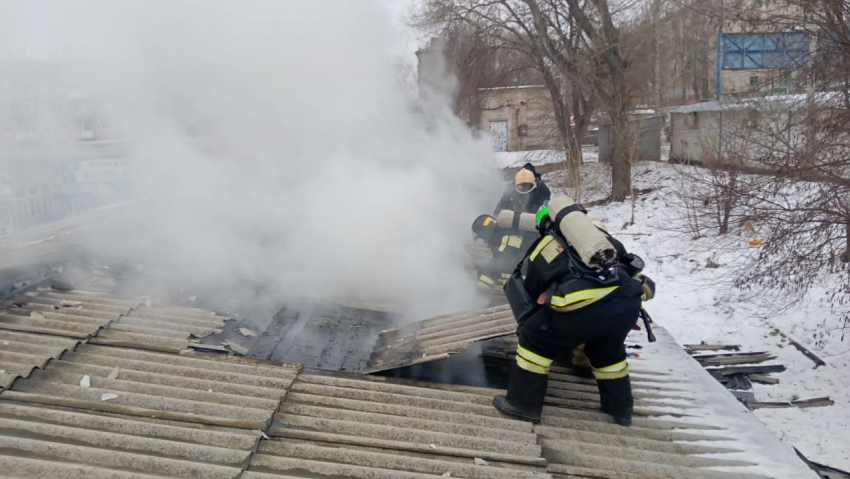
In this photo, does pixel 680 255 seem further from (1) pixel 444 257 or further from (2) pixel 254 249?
Result: (2) pixel 254 249

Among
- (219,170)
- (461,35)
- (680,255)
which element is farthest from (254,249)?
(461,35)

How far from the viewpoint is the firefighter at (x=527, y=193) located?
20.1 feet

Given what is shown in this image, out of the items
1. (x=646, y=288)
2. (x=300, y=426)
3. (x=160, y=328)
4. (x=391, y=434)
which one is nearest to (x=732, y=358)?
(x=646, y=288)

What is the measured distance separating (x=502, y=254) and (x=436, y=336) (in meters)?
1.86

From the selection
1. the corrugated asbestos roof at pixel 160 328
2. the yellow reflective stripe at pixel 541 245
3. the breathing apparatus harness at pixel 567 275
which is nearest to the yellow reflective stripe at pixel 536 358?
the breathing apparatus harness at pixel 567 275

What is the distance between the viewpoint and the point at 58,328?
354 cm

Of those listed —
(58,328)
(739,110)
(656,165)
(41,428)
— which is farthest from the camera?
(656,165)

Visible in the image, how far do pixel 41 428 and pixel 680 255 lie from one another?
38.1 feet

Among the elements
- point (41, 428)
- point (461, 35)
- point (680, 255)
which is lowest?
point (680, 255)

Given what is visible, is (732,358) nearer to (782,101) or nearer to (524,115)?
(782,101)

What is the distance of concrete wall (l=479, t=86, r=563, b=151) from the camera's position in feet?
71.6

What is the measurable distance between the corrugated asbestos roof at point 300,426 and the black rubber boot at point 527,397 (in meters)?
0.06

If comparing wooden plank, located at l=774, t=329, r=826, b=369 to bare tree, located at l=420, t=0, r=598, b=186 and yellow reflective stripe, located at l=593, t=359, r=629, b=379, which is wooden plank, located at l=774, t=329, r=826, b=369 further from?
bare tree, located at l=420, t=0, r=598, b=186

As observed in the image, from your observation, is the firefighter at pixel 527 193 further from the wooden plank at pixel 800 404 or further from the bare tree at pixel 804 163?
the wooden plank at pixel 800 404
